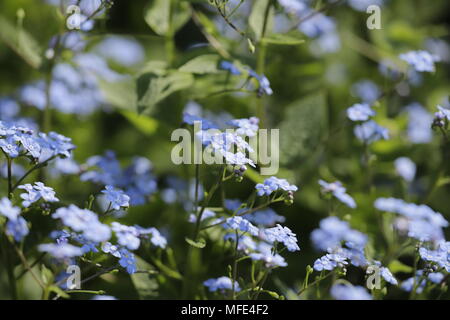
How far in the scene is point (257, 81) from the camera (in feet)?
6.40

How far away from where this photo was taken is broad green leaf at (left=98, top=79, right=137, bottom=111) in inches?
89.2

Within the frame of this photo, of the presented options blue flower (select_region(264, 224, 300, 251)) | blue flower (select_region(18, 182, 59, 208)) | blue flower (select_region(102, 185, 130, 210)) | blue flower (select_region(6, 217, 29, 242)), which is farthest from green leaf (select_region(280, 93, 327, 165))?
blue flower (select_region(6, 217, 29, 242))

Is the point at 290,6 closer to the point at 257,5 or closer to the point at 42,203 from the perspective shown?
the point at 257,5

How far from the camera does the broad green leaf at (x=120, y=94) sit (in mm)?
2266

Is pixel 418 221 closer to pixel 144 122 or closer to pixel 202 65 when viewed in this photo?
pixel 202 65

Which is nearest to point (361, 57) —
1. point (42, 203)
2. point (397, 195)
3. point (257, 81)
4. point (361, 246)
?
point (397, 195)

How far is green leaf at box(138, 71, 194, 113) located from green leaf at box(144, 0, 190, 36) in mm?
223

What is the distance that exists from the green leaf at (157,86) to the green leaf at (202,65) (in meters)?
0.09

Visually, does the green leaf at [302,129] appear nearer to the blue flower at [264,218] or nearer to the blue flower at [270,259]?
the blue flower at [264,218]

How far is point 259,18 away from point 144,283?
0.97m

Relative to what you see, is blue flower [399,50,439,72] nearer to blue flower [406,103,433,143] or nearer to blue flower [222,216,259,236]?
blue flower [406,103,433,143]

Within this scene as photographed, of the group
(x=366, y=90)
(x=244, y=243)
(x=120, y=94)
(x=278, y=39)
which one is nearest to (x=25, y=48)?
(x=120, y=94)

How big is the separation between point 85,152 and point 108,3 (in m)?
1.01

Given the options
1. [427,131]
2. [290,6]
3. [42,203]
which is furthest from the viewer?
[427,131]
